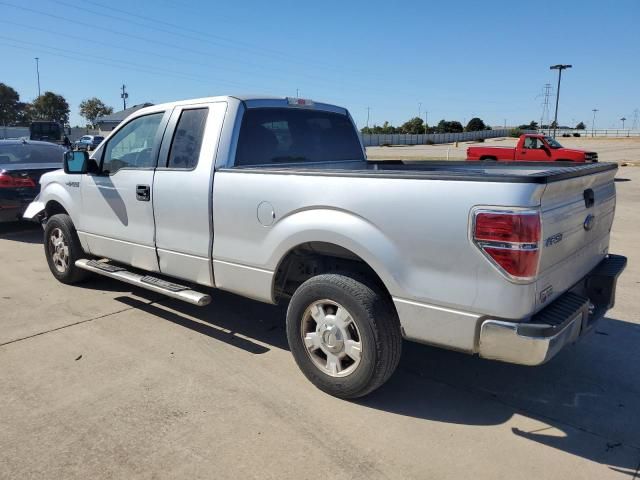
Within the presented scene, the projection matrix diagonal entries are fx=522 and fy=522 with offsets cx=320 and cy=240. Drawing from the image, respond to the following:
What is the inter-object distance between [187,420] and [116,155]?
9.83ft

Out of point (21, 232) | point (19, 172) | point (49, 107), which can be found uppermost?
point (49, 107)

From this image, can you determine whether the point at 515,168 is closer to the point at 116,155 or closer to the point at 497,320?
the point at 497,320

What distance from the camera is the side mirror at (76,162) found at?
516cm

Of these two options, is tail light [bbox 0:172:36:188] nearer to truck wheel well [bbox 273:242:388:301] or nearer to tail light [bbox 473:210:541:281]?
truck wheel well [bbox 273:242:388:301]

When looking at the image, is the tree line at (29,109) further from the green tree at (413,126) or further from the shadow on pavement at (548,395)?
the shadow on pavement at (548,395)

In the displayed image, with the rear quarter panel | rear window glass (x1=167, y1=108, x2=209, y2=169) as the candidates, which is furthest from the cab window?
the rear quarter panel

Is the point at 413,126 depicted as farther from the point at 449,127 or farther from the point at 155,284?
the point at 155,284

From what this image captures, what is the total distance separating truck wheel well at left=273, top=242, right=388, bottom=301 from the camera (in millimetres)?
3413

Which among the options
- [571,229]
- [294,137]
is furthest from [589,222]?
[294,137]

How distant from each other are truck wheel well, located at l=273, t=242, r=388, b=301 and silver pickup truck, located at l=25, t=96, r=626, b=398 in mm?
14

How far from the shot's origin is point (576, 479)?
8.71 ft

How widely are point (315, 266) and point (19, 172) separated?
6.84m

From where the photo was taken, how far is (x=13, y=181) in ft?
27.9

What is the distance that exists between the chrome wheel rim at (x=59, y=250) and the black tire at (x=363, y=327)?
3587 mm
